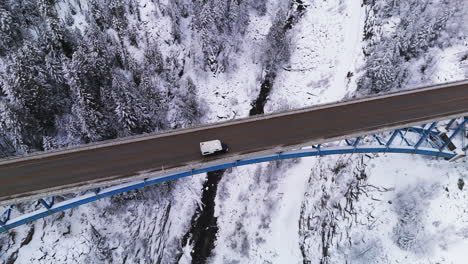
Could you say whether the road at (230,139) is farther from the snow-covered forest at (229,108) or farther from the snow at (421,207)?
the snow at (421,207)

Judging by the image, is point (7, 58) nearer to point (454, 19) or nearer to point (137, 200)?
point (137, 200)

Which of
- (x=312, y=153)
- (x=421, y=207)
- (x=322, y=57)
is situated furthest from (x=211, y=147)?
(x=322, y=57)

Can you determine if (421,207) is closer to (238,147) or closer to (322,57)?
(238,147)

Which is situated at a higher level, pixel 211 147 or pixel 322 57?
pixel 322 57

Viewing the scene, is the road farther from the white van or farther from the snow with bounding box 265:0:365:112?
the snow with bounding box 265:0:365:112

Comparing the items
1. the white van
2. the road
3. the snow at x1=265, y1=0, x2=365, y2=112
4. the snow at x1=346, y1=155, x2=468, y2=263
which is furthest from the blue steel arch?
the snow at x1=265, y1=0, x2=365, y2=112

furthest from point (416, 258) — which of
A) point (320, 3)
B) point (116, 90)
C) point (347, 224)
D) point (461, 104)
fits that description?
point (320, 3)

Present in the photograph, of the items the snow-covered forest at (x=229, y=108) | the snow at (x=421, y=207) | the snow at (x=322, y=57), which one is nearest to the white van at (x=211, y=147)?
the snow-covered forest at (x=229, y=108)
